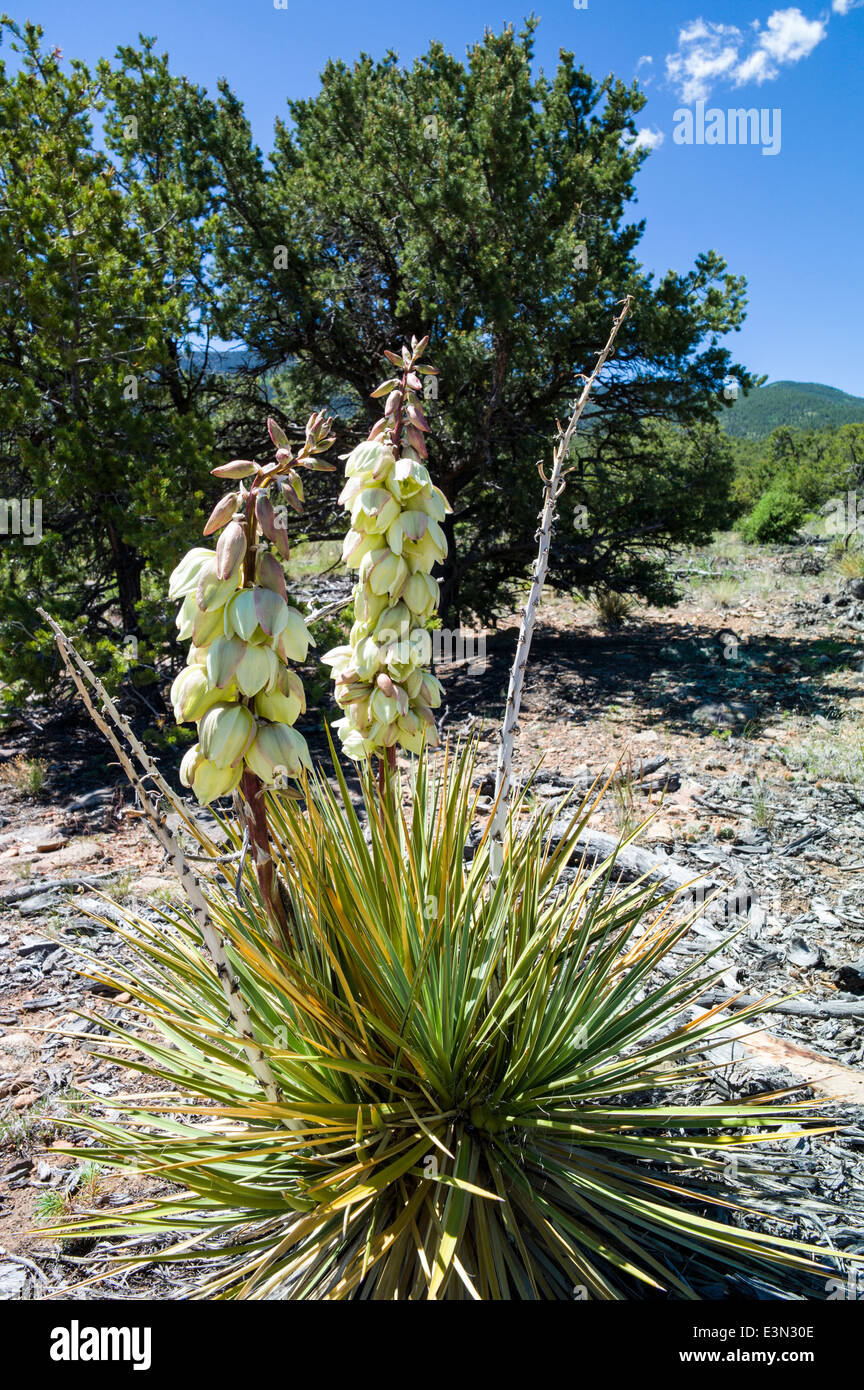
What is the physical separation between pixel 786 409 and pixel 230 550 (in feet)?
348

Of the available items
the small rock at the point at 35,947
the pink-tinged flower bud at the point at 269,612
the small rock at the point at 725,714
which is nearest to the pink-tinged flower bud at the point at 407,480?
the pink-tinged flower bud at the point at 269,612

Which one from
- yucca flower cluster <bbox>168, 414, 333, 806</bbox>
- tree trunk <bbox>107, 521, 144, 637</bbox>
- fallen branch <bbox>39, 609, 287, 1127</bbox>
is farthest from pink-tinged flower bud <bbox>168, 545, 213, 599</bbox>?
tree trunk <bbox>107, 521, 144, 637</bbox>

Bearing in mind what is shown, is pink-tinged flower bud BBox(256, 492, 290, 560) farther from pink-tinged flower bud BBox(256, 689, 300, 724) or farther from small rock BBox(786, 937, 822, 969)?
small rock BBox(786, 937, 822, 969)

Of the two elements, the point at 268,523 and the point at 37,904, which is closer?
the point at 268,523

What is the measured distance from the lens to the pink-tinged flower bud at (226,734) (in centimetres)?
126

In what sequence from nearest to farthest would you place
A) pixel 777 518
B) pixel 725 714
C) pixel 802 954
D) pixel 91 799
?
1. pixel 802 954
2. pixel 91 799
3. pixel 725 714
4. pixel 777 518

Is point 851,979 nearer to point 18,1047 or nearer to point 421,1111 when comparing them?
point 421,1111

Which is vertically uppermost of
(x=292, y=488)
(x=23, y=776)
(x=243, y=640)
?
(x=292, y=488)

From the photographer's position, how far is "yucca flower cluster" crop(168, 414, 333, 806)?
1.24 meters

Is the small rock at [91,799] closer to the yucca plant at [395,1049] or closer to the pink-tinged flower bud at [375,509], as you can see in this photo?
the yucca plant at [395,1049]

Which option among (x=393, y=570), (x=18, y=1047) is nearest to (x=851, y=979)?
(x=393, y=570)

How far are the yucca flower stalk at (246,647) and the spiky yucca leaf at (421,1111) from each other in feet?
0.98

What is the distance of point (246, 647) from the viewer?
1281 millimetres
